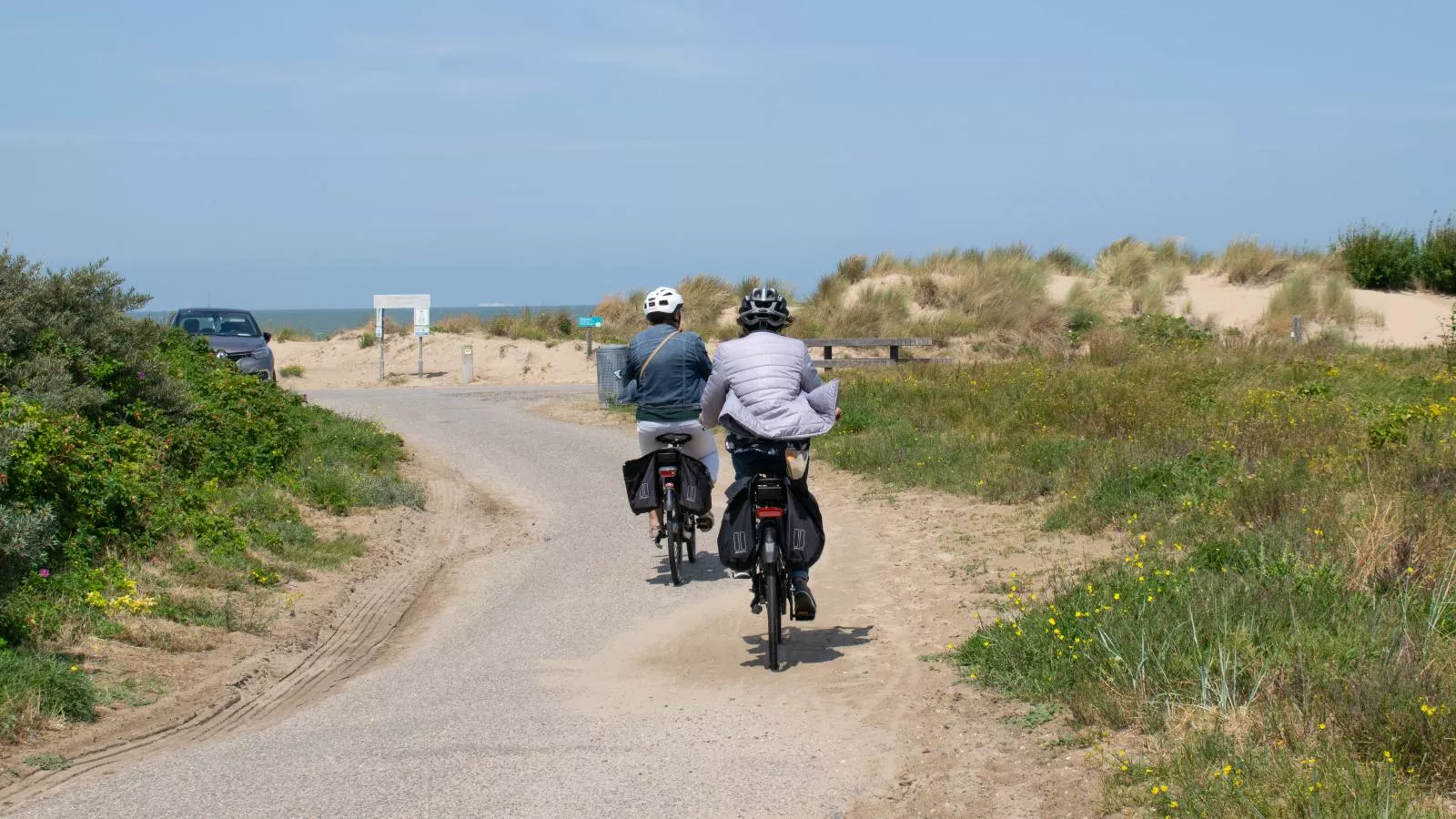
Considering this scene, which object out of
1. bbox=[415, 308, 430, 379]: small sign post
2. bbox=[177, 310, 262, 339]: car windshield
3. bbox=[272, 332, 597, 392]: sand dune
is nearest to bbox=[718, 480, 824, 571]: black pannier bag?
bbox=[177, 310, 262, 339]: car windshield

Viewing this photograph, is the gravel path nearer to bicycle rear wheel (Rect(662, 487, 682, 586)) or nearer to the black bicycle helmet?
bicycle rear wheel (Rect(662, 487, 682, 586))

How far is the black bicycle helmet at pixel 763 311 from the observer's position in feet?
25.5

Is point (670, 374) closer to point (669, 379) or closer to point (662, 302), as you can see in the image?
point (669, 379)

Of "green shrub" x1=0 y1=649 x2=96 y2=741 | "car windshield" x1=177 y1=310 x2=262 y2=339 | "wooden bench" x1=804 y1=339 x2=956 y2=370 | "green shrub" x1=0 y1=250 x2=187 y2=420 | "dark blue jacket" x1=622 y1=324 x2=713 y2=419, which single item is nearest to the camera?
"green shrub" x1=0 y1=649 x2=96 y2=741

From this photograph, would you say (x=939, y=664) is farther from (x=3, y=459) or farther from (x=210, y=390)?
(x=210, y=390)

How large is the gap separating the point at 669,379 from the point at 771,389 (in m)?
2.53

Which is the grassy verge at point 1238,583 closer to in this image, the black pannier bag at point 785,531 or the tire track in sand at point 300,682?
the black pannier bag at point 785,531

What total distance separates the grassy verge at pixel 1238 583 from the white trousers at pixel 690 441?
2.43 meters

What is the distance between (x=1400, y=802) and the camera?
4.38 m

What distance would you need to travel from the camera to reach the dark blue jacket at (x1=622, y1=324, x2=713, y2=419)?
9891 mm

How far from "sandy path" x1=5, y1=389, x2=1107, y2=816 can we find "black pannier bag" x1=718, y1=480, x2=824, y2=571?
0.59 meters

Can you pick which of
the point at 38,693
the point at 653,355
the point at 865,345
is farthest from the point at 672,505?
the point at 865,345

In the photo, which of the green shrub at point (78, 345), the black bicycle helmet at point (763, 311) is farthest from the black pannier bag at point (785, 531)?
the green shrub at point (78, 345)

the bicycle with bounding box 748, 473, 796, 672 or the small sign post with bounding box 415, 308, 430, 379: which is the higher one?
the small sign post with bounding box 415, 308, 430, 379
